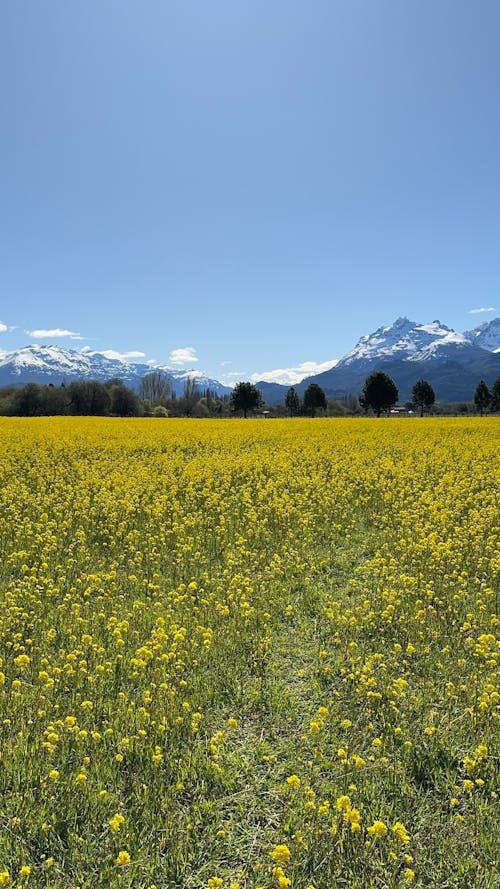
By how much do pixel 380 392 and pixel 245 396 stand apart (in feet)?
→ 80.8

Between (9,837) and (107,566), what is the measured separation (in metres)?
5.16

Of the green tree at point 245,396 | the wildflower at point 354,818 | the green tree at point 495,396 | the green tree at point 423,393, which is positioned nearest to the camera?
the wildflower at point 354,818

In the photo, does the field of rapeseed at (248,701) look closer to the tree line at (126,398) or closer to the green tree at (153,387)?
the tree line at (126,398)

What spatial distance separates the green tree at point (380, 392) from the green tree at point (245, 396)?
69.2 ft

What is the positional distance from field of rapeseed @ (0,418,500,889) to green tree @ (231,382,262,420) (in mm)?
76955

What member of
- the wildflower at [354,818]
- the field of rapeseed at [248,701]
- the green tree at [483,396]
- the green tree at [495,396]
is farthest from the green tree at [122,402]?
the wildflower at [354,818]

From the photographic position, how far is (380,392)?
75.7 m

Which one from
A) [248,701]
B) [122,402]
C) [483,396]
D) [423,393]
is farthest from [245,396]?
[248,701]

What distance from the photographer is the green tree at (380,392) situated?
7550cm

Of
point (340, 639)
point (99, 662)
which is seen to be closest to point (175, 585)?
point (99, 662)

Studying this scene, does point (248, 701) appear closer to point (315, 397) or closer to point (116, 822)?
point (116, 822)

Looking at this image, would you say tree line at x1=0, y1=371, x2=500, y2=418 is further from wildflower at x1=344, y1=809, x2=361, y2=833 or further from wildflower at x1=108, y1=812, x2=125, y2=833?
wildflower at x1=108, y1=812, x2=125, y2=833

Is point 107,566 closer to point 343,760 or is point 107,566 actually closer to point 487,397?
point 343,760

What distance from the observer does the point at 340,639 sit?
584 cm
